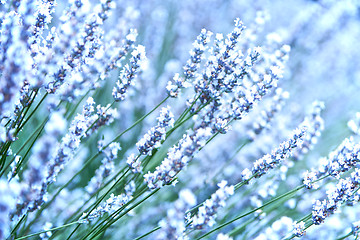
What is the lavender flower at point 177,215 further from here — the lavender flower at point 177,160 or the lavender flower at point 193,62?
the lavender flower at point 193,62

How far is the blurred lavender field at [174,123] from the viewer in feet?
2.19

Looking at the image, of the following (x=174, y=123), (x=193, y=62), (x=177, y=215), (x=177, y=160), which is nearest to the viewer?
(x=177, y=215)

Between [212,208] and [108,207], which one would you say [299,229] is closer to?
[212,208]

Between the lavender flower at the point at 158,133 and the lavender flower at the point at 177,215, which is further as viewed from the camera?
the lavender flower at the point at 158,133

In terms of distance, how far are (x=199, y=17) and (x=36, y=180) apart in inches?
60.9

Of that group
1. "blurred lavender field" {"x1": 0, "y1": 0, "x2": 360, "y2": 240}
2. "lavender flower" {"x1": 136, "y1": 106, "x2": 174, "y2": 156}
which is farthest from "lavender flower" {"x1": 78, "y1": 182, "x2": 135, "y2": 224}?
"lavender flower" {"x1": 136, "y1": 106, "x2": 174, "y2": 156}

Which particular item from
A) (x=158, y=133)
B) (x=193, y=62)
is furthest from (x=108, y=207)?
(x=193, y=62)

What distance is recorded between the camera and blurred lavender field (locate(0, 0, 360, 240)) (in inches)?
26.3

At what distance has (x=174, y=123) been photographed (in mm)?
1217

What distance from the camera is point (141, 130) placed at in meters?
1.53

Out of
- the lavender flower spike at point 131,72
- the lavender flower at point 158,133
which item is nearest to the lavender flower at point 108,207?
the lavender flower at point 158,133

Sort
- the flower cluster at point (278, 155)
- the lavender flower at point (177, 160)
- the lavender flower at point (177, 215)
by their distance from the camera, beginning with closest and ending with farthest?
the lavender flower at point (177, 215) → the lavender flower at point (177, 160) → the flower cluster at point (278, 155)

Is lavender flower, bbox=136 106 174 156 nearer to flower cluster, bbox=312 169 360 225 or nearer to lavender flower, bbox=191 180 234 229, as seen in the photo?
lavender flower, bbox=191 180 234 229

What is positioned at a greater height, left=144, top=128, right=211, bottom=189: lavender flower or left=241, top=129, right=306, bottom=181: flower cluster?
left=144, top=128, right=211, bottom=189: lavender flower
